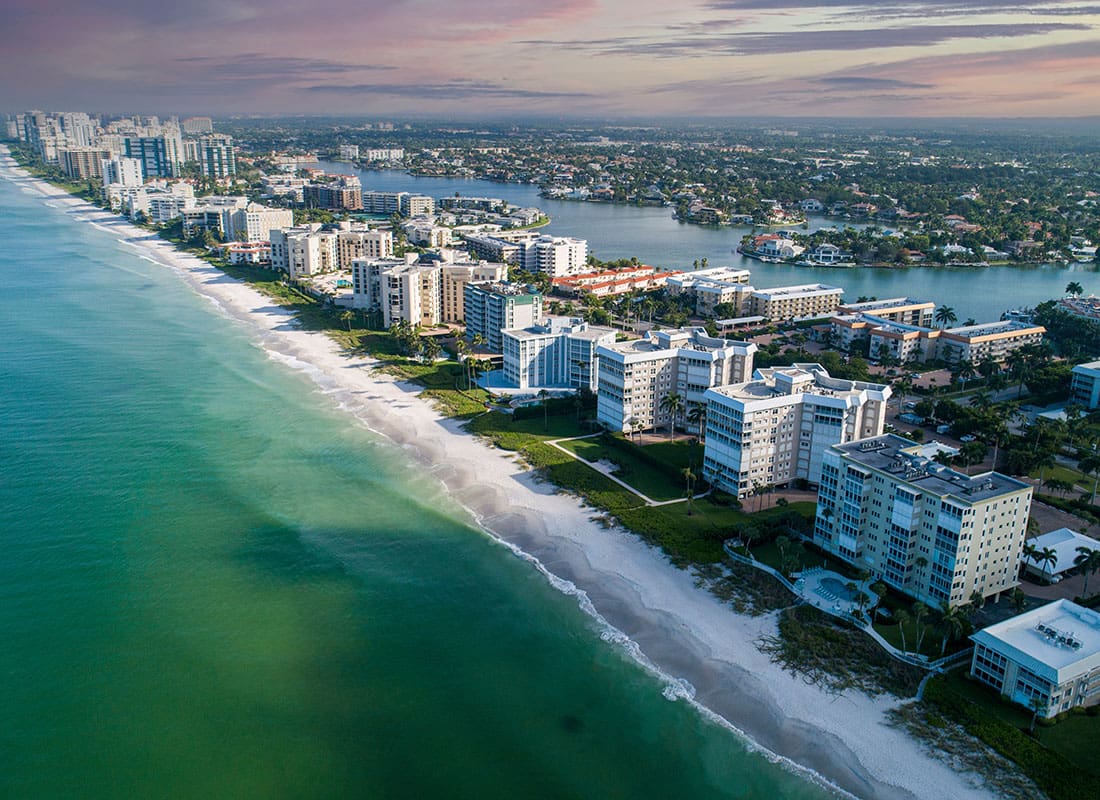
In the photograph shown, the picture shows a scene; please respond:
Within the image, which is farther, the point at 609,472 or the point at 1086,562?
the point at 609,472

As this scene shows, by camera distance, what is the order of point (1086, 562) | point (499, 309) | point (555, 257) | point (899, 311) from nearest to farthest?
1. point (1086, 562)
2. point (499, 309)
3. point (899, 311)
4. point (555, 257)

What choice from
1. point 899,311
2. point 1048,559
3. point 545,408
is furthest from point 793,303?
point 1048,559

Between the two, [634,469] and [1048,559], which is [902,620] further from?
[634,469]

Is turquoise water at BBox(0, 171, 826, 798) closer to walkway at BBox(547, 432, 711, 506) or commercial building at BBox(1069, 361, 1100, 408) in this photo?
walkway at BBox(547, 432, 711, 506)

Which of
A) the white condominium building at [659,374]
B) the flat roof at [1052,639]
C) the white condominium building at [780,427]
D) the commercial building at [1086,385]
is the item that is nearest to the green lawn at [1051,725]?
the flat roof at [1052,639]

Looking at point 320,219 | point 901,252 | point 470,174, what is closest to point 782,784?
point 901,252

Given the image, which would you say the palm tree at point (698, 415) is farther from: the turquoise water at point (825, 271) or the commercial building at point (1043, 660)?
the turquoise water at point (825, 271)

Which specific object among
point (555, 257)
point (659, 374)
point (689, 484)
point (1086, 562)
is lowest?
point (689, 484)

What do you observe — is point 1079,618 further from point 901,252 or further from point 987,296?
point 901,252
